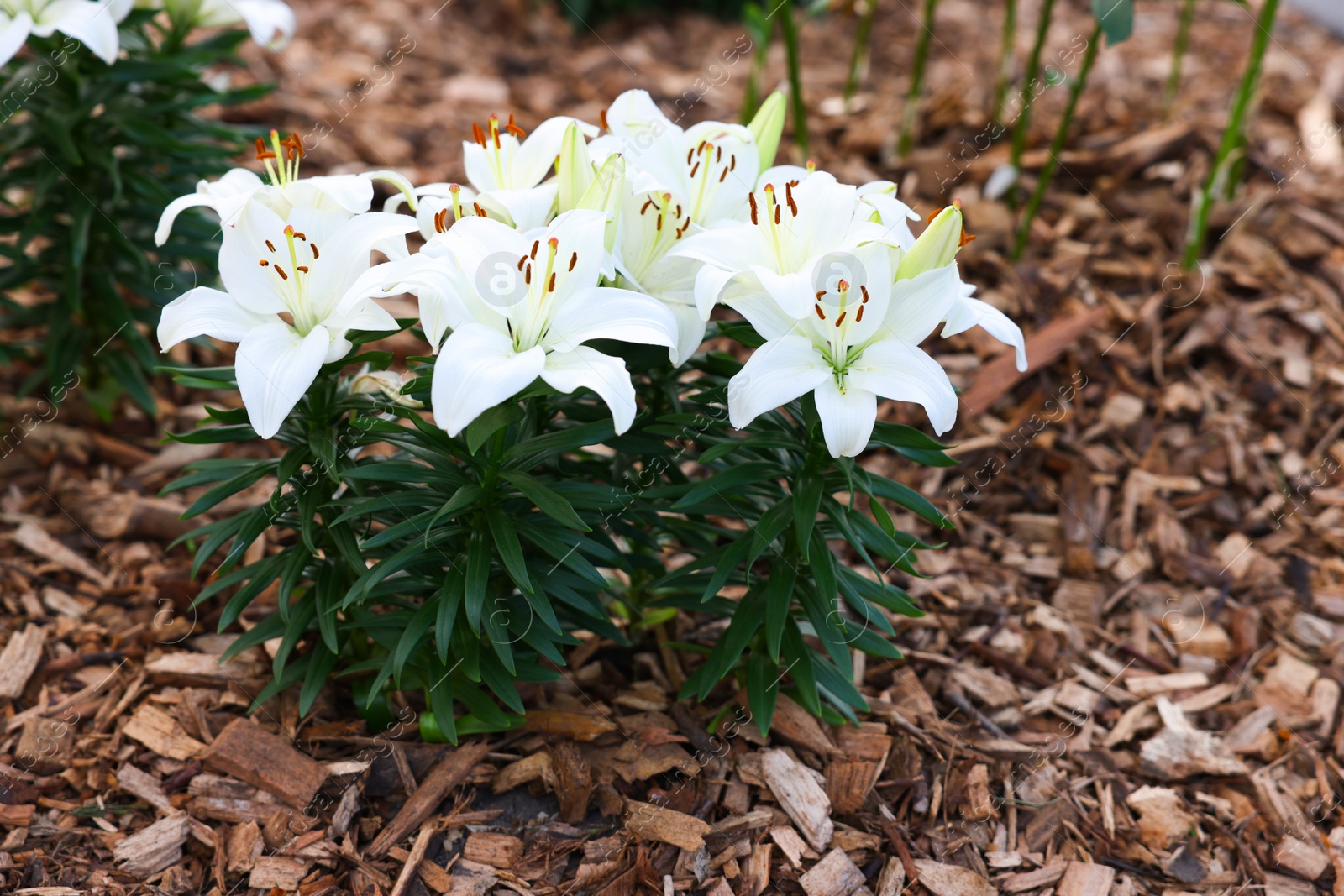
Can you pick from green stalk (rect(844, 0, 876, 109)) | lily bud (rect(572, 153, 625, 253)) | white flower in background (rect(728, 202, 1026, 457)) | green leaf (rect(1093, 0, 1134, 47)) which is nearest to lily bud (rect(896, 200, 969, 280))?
white flower in background (rect(728, 202, 1026, 457))

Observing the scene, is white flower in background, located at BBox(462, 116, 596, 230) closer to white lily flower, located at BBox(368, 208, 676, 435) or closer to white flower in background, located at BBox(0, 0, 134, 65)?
white lily flower, located at BBox(368, 208, 676, 435)

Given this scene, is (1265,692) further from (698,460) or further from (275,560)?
(275,560)

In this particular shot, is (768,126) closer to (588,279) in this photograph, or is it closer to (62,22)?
(588,279)

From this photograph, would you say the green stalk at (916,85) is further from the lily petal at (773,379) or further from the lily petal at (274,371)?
the lily petal at (274,371)

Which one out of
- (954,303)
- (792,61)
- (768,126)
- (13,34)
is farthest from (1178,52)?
(13,34)

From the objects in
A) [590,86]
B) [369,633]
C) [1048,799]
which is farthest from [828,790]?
[590,86]

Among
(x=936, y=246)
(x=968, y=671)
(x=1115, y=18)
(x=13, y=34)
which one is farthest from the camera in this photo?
(x=1115, y=18)

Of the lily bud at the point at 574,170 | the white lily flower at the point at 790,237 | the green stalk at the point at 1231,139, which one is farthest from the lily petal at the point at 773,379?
the green stalk at the point at 1231,139
